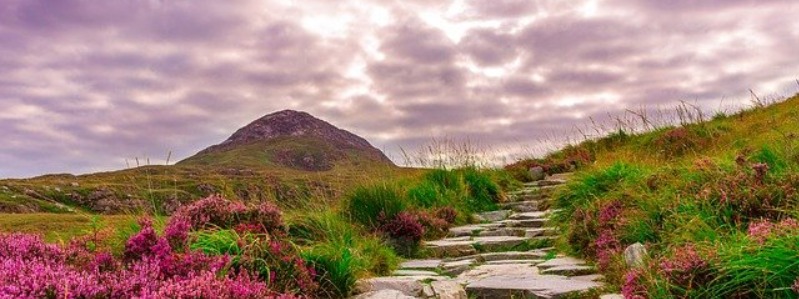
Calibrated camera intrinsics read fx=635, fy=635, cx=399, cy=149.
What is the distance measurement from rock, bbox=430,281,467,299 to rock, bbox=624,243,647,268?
169 centimetres

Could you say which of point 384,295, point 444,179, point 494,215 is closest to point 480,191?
point 444,179

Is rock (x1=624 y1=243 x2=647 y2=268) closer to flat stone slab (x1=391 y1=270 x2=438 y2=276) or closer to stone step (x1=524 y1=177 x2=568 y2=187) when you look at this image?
flat stone slab (x1=391 y1=270 x2=438 y2=276)

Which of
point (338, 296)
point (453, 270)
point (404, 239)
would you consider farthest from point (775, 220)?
point (404, 239)

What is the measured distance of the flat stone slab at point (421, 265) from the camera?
845cm

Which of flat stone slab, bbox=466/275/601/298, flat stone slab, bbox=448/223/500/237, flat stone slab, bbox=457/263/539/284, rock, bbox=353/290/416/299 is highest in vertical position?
flat stone slab, bbox=448/223/500/237

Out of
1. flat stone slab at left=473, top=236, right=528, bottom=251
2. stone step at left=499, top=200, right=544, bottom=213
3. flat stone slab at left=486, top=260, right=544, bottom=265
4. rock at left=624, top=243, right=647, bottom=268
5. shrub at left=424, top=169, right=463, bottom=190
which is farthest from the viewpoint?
shrub at left=424, top=169, right=463, bottom=190

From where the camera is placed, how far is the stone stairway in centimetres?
654

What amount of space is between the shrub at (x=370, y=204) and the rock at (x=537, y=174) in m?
8.17

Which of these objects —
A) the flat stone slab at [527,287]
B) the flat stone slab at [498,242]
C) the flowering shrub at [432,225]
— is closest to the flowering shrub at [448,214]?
the flowering shrub at [432,225]

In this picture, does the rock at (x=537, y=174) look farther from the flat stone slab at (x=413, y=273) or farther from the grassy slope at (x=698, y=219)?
the flat stone slab at (x=413, y=273)

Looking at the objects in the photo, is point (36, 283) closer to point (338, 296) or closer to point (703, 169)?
point (338, 296)

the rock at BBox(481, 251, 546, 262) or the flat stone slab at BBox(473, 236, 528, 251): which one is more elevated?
the flat stone slab at BBox(473, 236, 528, 251)

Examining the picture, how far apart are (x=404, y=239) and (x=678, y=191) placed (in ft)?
13.7

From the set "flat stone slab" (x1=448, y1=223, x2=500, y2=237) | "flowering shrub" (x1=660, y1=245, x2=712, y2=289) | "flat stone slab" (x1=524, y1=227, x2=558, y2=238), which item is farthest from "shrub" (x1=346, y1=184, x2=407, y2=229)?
"flowering shrub" (x1=660, y1=245, x2=712, y2=289)
